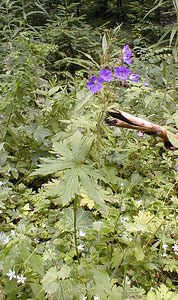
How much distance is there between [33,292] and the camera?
1516mm

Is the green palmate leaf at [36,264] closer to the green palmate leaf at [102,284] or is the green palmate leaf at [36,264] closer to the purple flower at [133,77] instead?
the green palmate leaf at [102,284]

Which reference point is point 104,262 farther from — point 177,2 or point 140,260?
point 177,2

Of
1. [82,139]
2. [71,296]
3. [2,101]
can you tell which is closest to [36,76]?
[2,101]

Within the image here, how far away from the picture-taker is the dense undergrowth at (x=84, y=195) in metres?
1.40

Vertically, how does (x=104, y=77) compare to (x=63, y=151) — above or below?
above

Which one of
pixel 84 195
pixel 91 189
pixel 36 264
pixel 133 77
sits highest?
pixel 133 77

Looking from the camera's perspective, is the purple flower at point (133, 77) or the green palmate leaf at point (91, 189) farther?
the purple flower at point (133, 77)

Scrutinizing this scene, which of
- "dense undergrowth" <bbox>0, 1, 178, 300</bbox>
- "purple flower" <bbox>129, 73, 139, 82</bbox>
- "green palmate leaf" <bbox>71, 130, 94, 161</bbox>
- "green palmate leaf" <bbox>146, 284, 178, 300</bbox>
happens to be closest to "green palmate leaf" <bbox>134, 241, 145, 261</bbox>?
"dense undergrowth" <bbox>0, 1, 178, 300</bbox>

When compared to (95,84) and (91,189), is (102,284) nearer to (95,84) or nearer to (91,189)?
(91,189)

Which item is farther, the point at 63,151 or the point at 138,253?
the point at 138,253

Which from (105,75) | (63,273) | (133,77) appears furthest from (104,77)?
(63,273)

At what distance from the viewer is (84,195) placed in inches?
78.0

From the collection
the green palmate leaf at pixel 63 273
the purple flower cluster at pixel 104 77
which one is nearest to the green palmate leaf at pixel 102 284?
the green palmate leaf at pixel 63 273

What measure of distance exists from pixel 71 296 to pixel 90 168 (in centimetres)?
44
